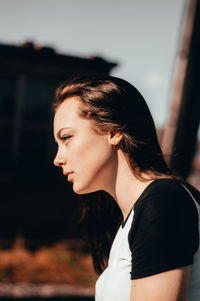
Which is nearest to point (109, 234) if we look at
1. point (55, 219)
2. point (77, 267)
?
point (77, 267)

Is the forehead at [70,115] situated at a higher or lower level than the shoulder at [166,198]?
higher

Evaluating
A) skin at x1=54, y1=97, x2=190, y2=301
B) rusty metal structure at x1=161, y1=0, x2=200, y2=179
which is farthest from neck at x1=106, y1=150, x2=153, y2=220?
rusty metal structure at x1=161, y1=0, x2=200, y2=179

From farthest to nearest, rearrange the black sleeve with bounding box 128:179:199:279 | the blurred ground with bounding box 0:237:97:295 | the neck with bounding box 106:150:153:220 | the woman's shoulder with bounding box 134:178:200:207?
the blurred ground with bounding box 0:237:97:295, the neck with bounding box 106:150:153:220, the woman's shoulder with bounding box 134:178:200:207, the black sleeve with bounding box 128:179:199:279

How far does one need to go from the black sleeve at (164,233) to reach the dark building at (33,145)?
5.20 m

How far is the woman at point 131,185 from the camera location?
1.11 metres

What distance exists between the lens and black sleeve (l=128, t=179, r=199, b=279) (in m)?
1.10

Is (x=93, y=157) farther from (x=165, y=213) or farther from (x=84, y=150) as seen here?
(x=165, y=213)

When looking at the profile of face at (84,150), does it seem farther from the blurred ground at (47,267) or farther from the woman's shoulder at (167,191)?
the blurred ground at (47,267)

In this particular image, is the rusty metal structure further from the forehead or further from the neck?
the forehead

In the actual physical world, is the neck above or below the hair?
below

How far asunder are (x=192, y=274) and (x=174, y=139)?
3.76 ft

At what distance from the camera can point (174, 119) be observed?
2207 mm

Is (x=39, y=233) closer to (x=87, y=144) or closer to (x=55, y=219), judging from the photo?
(x=55, y=219)

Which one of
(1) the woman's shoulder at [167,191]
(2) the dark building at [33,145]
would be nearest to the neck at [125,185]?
(1) the woman's shoulder at [167,191]
